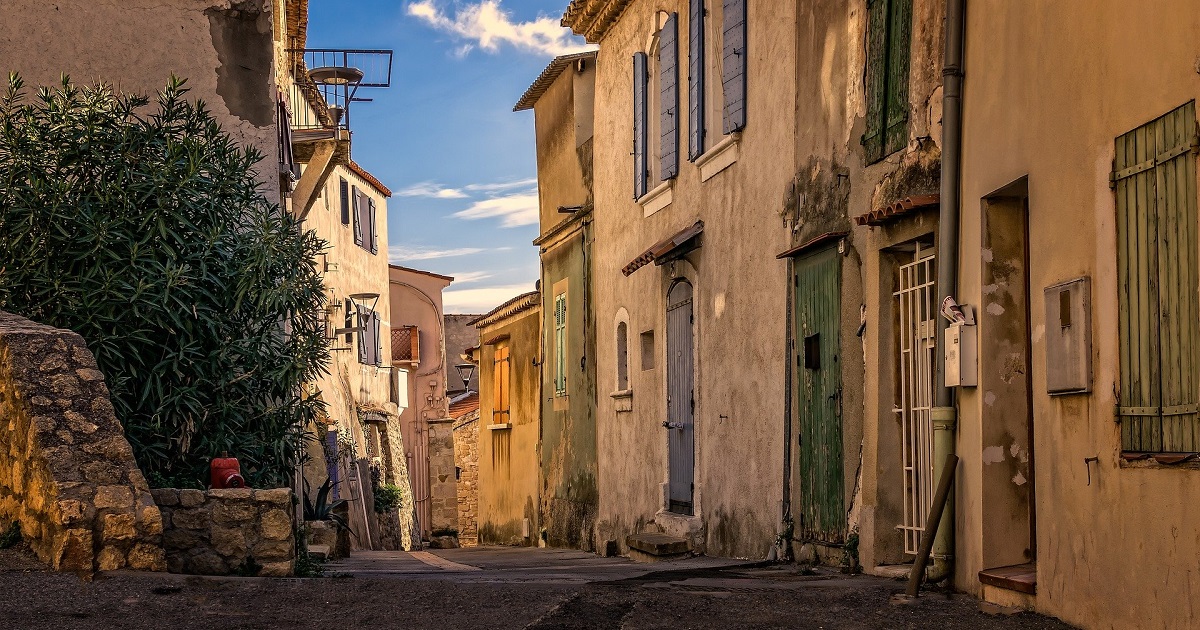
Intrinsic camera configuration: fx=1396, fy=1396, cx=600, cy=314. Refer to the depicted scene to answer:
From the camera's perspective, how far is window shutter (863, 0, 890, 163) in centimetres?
995

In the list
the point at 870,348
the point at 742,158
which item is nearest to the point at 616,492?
the point at 742,158

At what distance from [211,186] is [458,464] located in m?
30.4

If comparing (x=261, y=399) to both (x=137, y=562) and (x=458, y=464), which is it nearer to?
(x=137, y=562)

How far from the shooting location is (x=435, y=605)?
7.89 m

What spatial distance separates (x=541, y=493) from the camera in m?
22.4

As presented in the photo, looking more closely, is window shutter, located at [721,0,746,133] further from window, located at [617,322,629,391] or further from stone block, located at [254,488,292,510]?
stone block, located at [254,488,292,510]

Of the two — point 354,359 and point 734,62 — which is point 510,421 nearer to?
point 354,359

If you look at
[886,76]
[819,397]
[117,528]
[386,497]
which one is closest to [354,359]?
[386,497]

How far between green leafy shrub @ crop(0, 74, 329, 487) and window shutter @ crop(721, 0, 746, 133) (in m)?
4.21

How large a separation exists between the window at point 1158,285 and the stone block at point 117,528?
5.59m

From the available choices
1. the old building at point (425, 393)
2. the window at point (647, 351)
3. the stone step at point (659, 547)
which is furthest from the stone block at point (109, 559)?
the old building at point (425, 393)

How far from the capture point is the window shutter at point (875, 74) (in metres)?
9.95

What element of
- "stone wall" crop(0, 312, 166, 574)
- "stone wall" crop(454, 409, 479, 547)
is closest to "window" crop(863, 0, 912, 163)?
"stone wall" crop(0, 312, 166, 574)

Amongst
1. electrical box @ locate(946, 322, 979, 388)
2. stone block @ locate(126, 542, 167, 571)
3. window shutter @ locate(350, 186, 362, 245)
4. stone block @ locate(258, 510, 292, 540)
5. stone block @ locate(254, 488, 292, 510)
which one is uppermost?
window shutter @ locate(350, 186, 362, 245)
